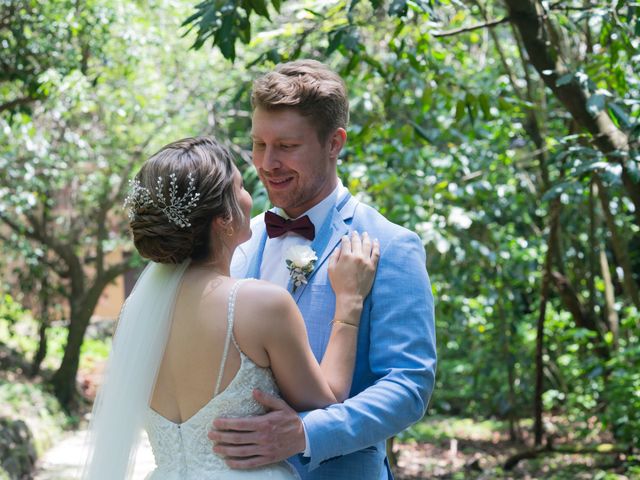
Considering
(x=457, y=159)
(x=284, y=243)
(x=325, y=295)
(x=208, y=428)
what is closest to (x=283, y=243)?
(x=284, y=243)

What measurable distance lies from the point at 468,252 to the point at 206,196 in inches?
194

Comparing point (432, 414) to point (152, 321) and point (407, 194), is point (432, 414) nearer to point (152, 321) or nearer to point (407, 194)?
point (407, 194)

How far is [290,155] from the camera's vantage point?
8.10 feet

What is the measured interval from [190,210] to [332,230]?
1.78 ft

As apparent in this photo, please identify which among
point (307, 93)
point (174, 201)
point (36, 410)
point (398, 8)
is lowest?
point (36, 410)

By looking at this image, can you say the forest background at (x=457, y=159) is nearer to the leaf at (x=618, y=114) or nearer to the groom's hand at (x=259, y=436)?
the leaf at (x=618, y=114)

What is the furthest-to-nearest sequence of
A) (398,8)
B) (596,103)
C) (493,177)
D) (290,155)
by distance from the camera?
(493,177), (596,103), (398,8), (290,155)

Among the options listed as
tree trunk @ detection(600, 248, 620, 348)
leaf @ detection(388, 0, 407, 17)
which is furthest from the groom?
tree trunk @ detection(600, 248, 620, 348)

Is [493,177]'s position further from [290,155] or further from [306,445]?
[306,445]

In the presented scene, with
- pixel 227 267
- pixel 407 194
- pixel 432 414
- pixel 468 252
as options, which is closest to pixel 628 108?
pixel 407 194

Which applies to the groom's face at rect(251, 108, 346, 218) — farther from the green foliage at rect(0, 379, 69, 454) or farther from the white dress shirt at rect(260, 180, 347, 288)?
the green foliage at rect(0, 379, 69, 454)

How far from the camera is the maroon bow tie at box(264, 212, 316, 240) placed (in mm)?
2600

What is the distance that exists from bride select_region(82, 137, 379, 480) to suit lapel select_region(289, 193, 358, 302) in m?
0.19

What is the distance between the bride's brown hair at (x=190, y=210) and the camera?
2162 millimetres
